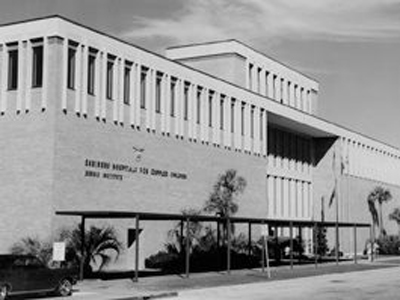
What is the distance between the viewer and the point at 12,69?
1496 inches

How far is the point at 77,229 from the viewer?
36.7 meters

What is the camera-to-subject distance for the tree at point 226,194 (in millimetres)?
49406

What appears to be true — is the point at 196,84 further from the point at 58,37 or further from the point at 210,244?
the point at 58,37

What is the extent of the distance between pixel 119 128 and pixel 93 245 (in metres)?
6.58

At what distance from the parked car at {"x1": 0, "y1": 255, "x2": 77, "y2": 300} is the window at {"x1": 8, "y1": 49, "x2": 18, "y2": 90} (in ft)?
47.1

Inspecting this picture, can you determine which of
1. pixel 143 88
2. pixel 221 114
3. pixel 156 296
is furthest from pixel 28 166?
pixel 221 114

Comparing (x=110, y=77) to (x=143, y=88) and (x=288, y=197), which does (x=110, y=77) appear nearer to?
(x=143, y=88)

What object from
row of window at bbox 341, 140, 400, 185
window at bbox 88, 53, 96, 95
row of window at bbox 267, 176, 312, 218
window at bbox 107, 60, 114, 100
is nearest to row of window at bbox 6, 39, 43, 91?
window at bbox 88, 53, 96, 95

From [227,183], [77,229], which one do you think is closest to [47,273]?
[77,229]

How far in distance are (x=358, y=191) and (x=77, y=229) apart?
157 feet

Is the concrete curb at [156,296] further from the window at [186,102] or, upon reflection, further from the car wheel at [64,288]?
the window at [186,102]

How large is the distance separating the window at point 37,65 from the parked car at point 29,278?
13.4 meters

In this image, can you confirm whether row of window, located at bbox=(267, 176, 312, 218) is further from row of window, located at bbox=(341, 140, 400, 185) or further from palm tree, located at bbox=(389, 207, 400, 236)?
palm tree, located at bbox=(389, 207, 400, 236)

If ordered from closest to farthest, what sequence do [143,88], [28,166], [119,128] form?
[28,166] < [119,128] < [143,88]
